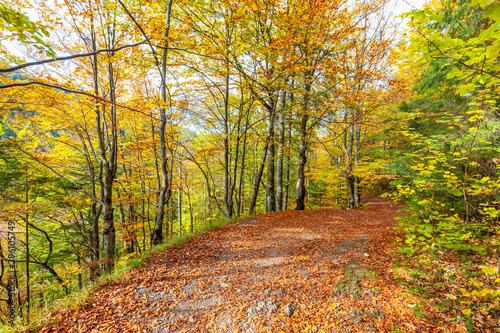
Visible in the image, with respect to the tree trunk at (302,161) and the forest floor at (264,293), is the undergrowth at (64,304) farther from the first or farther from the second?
the tree trunk at (302,161)

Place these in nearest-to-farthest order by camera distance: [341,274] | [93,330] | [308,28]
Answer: [93,330]
[341,274]
[308,28]

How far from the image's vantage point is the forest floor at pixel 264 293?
8.93ft

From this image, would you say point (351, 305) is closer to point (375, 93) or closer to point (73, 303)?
point (73, 303)

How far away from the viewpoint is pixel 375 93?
8312 millimetres

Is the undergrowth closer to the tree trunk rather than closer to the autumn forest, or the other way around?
the autumn forest

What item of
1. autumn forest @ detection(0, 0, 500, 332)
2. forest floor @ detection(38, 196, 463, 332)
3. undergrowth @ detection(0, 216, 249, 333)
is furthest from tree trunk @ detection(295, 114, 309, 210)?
undergrowth @ detection(0, 216, 249, 333)

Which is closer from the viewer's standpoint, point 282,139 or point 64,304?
point 64,304

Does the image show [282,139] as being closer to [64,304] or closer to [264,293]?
[264,293]

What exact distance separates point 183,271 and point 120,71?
23.0 feet

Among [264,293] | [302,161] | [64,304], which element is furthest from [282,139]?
[64,304]

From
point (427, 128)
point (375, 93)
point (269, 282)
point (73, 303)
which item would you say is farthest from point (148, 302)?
point (427, 128)

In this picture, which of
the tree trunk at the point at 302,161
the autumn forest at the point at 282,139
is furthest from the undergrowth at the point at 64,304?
the tree trunk at the point at 302,161

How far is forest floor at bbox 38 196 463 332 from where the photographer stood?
2.72 meters

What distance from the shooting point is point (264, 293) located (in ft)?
11.2
